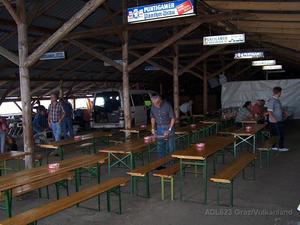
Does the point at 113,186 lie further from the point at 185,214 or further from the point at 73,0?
the point at 73,0

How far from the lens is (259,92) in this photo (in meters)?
19.2

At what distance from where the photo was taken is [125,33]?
37.9ft

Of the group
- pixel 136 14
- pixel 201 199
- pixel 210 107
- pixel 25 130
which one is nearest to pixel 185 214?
pixel 201 199

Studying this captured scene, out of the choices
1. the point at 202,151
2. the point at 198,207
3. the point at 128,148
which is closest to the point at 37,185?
the point at 128,148

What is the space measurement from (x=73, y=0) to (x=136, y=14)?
526 centimetres

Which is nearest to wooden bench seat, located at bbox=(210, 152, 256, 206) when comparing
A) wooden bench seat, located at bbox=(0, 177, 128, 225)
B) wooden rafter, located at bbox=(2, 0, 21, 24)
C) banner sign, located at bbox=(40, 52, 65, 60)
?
wooden bench seat, located at bbox=(0, 177, 128, 225)

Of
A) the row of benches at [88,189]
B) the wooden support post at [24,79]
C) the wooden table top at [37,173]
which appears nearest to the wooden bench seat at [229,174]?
the row of benches at [88,189]

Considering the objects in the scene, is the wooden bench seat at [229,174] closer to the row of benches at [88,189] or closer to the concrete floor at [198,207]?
the row of benches at [88,189]

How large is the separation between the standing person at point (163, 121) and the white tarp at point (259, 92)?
11.6 metres

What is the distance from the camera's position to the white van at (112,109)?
1483 cm

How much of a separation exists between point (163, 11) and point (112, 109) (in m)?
8.51

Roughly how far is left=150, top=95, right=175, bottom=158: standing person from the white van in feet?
21.1

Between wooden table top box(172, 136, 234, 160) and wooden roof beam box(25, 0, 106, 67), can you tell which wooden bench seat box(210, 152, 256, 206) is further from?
wooden roof beam box(25, 0, 106, 67)

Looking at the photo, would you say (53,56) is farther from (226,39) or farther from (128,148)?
(128,148)
